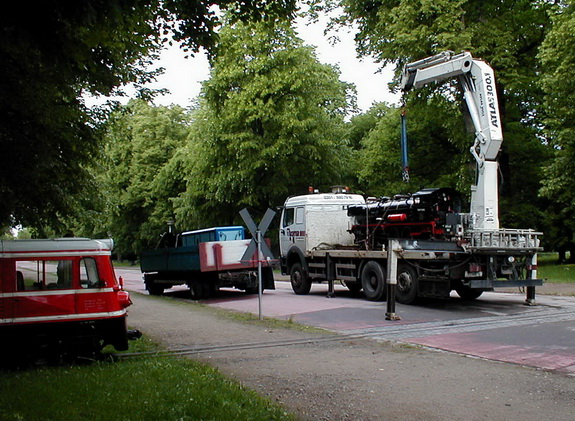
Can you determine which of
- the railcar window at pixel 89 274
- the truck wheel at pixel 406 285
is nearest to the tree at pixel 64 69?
the railcar window at pixel 89 274

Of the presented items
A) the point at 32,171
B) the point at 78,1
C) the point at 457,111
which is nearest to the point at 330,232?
the point at 457,111

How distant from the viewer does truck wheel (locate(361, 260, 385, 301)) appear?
1734cm

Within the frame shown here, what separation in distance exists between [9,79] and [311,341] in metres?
6.47

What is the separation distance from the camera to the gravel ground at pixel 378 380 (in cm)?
661

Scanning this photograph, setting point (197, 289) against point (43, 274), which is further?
point (197, 289)

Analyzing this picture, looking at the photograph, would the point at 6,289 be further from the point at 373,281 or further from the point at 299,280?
the point at 299,280

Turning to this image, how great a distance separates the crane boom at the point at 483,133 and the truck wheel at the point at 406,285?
194 cm

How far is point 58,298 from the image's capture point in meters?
9.12

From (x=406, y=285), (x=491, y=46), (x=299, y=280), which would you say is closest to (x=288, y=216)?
(x=299, y=280)

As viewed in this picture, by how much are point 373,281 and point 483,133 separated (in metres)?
5.03

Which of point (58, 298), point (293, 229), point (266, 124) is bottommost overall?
point (58, 298)

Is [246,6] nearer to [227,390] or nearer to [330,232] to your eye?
[227,390]

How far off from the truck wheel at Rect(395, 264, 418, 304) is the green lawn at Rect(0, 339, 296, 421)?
8.43 meters

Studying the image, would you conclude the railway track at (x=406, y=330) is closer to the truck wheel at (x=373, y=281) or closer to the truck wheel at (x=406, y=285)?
the truck wheel at (x=406, y=285)
